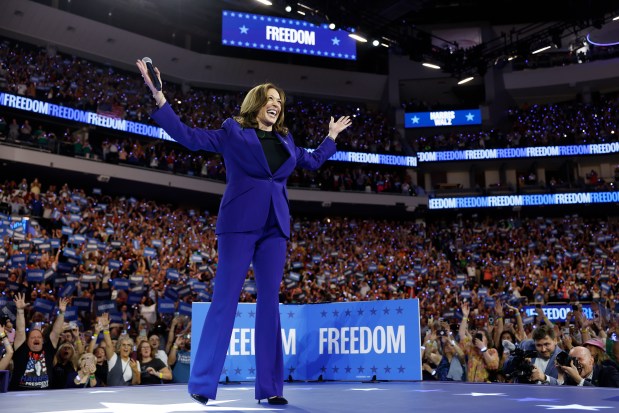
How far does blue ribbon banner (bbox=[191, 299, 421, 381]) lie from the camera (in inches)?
205

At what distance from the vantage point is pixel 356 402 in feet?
10.6

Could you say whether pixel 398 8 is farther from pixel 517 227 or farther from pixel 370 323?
pixel 370 323

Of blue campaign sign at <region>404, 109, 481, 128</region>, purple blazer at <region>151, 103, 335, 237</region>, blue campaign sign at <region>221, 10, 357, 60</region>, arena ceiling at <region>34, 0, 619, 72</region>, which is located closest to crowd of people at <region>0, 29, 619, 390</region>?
blue campaign sign at <region>404, 109, 481, 128</region>

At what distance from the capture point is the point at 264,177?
3.67m

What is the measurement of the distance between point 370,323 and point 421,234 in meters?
25.4

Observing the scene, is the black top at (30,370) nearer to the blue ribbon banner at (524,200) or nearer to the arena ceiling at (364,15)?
the arena ceiling at (364,15)

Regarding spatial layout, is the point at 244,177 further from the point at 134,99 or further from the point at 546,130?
the point at 546,130

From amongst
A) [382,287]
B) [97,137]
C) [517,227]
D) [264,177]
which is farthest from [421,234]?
[264,177]

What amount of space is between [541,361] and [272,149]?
133 inches

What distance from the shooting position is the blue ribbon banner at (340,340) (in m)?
5.21

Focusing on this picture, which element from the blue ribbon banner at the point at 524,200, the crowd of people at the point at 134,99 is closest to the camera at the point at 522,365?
the crowd of people at the point at 134,99

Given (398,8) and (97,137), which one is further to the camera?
(97,137)

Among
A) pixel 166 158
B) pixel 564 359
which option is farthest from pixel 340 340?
pixel 166 158

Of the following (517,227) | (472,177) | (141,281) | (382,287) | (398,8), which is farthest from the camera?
(472,177)
